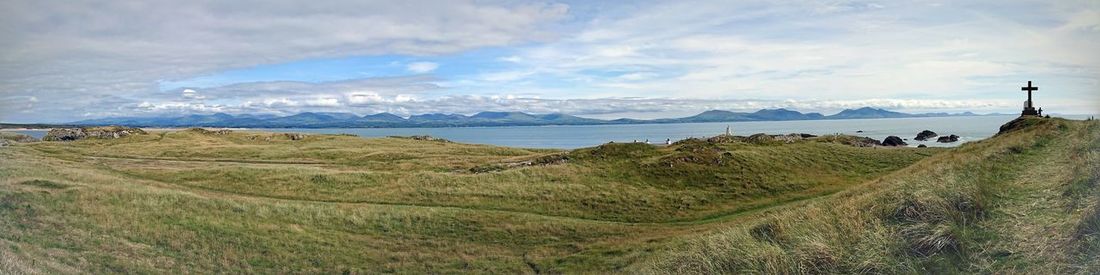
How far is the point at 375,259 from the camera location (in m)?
24.2

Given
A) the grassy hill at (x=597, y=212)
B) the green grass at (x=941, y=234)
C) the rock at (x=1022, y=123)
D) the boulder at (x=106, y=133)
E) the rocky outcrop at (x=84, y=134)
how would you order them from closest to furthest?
the green grass at (x=941, y=234) → the grassy hill at (x=597, y=212) → the rock at (x=1022, y=123) → the rocky outcrop at (x=84, y=134) → the boulder at (x=106, y=133)

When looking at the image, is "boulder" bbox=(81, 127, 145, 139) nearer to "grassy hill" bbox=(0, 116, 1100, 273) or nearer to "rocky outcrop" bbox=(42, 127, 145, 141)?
"rocky outcrop" bbox=(42, 127, 145, 141)

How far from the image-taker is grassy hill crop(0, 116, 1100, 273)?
10508mm

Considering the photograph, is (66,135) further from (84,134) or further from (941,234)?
(941,234)

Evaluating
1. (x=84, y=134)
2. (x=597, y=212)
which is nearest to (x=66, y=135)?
(x=84, y=134)

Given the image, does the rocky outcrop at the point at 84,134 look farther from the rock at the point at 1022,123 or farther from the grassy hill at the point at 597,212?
the rock at the point at 1022,123

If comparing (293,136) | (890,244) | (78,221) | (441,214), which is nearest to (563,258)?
(441,214)

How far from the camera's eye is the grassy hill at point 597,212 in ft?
34.5

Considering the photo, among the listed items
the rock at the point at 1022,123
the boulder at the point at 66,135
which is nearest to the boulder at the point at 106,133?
the boulder at the point at 66,135

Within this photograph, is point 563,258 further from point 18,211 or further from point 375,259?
point 18,211

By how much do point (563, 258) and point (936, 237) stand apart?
15.9 m

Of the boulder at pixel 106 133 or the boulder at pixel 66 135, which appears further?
the boulder at pixel 106 133

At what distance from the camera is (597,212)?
36625 millimetres

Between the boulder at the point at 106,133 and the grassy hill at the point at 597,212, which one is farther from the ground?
the boulder at the point at 106,133
